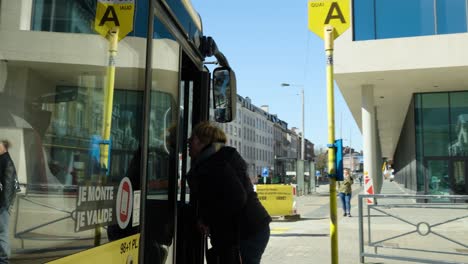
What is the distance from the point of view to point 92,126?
180 centimetres

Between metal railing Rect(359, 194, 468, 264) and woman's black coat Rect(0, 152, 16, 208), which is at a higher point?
woman's black coat Rect(0, 152, 16, 208)

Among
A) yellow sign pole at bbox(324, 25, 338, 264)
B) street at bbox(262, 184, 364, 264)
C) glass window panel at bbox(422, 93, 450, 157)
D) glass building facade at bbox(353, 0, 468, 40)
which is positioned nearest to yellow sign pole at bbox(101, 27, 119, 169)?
yellow sign pole at bbox(324, 25, 338, 264)

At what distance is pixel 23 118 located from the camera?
1403 millimetres

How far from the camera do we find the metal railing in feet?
26.5

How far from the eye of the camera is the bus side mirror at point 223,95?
159 inches

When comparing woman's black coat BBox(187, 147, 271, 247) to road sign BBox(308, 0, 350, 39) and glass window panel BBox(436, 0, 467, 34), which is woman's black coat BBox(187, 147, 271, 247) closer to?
road sign BBox(308, 0, 350, 39)

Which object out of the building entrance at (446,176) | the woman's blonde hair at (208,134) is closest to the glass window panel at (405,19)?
the building entrance at (446,176)

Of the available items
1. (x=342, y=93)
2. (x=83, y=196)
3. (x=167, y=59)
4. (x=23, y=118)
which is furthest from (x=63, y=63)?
(x=342, y=93)

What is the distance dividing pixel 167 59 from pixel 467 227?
731 centimetres

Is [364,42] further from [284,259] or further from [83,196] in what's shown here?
[83,196]

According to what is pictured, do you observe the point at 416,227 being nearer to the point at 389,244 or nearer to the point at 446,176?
the point at 389,244

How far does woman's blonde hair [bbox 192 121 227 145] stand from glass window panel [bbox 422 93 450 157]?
25.4m

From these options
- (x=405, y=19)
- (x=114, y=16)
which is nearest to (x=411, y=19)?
(x=405, y=19)

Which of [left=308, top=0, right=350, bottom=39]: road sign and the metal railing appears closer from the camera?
[left=308, top=0, right=350, bottom=39]: road sign
